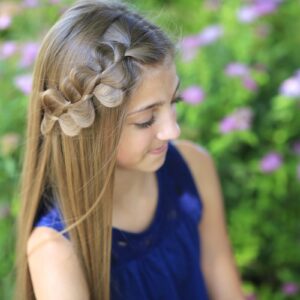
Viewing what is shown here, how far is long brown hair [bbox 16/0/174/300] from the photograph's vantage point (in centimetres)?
97

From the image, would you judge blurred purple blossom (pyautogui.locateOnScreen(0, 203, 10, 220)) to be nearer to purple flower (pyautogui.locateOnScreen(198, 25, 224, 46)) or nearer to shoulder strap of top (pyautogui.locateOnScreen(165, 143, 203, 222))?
shoulder strap of top (pyautogui.locateOnScreen(165, 143, 203, 222))

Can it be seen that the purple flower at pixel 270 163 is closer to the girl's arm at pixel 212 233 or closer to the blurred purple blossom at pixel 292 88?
the blurred purple blossom at pixel 292 88

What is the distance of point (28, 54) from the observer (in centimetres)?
158

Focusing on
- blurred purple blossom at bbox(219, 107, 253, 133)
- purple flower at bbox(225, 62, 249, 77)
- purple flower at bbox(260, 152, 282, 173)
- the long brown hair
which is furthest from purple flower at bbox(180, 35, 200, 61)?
the long brown hair

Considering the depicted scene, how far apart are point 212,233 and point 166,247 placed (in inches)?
6.4

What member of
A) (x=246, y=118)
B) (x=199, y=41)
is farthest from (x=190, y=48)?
(x=246, y=118)

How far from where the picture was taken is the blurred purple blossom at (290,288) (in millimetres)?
1820

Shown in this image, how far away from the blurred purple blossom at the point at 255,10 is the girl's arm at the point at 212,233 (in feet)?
2.30

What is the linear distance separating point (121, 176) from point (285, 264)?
891mm

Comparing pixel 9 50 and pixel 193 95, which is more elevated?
pixel 9 50

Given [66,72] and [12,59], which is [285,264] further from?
[66,72]

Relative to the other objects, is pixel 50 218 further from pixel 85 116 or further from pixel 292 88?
pixel 292 88

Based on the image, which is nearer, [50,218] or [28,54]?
[50,218]

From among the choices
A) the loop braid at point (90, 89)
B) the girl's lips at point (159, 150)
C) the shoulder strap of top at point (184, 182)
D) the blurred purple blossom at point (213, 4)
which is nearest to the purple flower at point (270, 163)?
the shoulder strap of top at point (184, 182)
